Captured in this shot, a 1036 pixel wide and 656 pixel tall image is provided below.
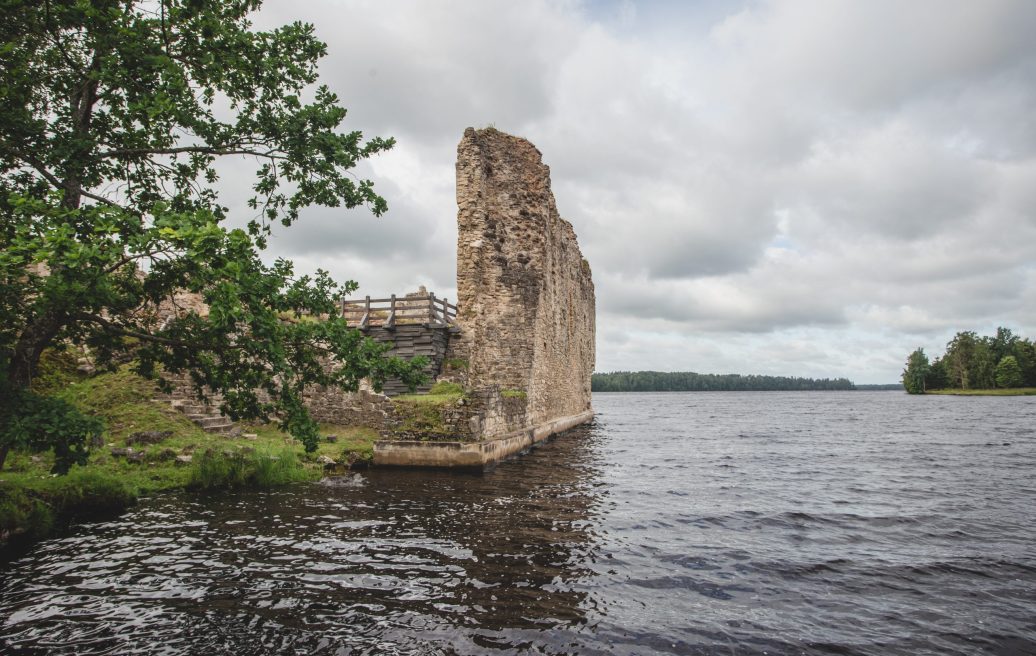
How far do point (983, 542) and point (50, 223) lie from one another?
13068 mm

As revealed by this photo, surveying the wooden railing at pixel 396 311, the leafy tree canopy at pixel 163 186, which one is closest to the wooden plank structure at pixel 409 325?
the wooden railing at pixel 396 311

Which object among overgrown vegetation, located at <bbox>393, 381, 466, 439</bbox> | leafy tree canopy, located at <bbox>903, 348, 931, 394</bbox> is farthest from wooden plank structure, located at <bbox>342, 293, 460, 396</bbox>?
leafy tree canopy, located at <bbox>903, 348, 931, 394</bbox>

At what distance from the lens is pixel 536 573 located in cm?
673

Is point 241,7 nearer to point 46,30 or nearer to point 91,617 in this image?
point 46,30

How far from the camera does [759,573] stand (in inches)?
278

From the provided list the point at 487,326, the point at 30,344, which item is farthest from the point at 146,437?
the point at 487,326

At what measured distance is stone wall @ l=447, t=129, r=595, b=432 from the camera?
20484 mm

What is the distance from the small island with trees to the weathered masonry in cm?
9924

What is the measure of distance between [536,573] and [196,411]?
43.4 ft

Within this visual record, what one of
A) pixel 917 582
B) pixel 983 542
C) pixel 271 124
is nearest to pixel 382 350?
pixel 271 124

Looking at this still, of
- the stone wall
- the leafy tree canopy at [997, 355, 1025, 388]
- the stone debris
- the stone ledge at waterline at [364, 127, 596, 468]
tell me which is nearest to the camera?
the stone debris

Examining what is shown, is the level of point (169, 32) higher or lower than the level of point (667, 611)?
higher

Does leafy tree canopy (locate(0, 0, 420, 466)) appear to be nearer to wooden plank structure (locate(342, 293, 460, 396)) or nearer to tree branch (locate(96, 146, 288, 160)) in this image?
tree branch (locate(96, 146, 288, 160))

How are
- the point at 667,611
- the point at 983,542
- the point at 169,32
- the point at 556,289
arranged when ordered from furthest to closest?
1. the point at 556,289
2. the point at 983,542
3. the point at 169,32
4. the point at 667,611
